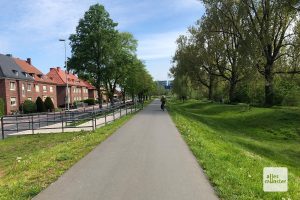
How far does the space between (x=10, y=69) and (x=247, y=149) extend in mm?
47069

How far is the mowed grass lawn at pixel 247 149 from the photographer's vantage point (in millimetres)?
7230

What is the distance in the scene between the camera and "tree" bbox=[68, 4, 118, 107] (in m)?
51.1

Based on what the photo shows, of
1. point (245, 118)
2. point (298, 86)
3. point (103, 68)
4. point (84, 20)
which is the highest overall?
point (84, 20)

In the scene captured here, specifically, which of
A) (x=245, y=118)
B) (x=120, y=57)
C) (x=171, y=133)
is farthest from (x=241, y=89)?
(x=171, y=133)

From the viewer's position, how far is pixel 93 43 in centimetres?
5153

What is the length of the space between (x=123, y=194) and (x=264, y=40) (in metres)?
32.6

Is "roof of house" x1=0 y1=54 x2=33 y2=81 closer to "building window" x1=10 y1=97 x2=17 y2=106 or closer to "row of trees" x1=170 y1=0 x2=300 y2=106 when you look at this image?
"building window" x1=10 y1=97 x2=17 y2=106

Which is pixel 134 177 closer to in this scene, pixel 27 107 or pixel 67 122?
pixel 67 122

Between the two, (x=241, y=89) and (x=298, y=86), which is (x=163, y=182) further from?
(x=241, y=89)

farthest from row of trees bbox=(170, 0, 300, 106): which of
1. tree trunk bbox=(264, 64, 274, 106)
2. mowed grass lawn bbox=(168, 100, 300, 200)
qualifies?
mowed grass lawn bbox=(168, 100, 300, 200)

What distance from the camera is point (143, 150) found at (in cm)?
1208

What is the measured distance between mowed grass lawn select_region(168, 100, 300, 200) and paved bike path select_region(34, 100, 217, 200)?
1.44ft

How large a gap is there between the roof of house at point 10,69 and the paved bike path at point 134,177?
4554cm

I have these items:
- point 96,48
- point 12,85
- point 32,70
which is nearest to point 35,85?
point 32,70
